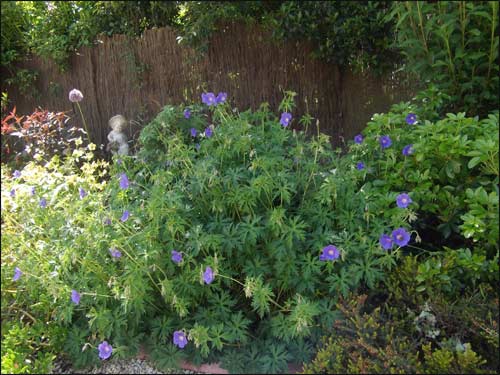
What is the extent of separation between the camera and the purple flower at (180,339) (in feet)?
8.27

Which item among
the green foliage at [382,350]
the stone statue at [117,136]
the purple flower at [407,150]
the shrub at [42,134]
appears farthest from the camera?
the stone statue at [117,136]

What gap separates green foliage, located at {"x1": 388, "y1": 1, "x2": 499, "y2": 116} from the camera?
3.07m

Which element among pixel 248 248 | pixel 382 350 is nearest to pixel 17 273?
pixel 248 248

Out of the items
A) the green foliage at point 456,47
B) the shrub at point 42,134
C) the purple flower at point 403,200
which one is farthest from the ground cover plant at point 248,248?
the shrub at point 42,134

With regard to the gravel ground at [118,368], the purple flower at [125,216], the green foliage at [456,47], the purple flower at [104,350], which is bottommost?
the gravel ground at [118,368]

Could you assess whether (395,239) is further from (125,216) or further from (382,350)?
(125,216)

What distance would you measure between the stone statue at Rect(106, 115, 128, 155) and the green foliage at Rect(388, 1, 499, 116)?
3310 mm

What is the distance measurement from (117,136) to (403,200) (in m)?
3.86

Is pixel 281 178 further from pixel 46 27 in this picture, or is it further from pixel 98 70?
pixel 46 27

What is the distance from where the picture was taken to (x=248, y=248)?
108 inches

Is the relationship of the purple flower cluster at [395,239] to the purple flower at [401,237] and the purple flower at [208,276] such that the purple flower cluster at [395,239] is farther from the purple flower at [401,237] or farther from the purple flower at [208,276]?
the purple flower at [208,276]

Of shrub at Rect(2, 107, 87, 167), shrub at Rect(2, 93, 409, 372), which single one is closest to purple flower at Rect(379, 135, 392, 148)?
shrub at Rect(2, 93, 409, 372)

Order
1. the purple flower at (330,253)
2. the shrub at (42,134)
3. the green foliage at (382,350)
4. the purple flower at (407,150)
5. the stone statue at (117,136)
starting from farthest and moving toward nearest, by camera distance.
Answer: the stone statue at (117,136) < the shrub at (42,134) < the purple flower at (407,150) < the purple flower at (330,253) < the green foliage at (382,350)

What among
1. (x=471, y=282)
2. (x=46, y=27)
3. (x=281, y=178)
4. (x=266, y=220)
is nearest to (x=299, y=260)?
(x=266, y=220)
